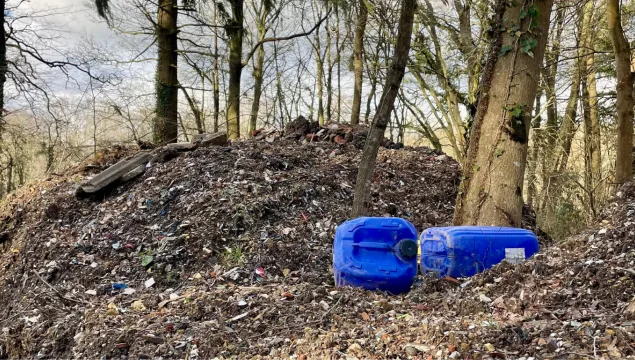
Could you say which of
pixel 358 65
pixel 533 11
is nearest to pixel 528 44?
pixel 533 11

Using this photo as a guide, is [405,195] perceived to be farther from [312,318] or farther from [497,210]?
[312,318]

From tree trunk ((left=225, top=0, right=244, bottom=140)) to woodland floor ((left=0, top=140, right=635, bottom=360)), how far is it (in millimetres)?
6375

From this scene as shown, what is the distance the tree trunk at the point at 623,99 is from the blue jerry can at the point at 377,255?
4275mm

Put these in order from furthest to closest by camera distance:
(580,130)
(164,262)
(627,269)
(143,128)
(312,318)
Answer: (143,128), (580,130), (164,262), (312,318), (627,269)

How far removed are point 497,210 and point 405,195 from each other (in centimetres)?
168

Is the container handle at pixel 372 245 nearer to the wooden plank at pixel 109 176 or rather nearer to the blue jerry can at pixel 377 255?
the blue jerry can at pixel 377 255

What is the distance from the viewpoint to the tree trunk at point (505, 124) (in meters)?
4.67

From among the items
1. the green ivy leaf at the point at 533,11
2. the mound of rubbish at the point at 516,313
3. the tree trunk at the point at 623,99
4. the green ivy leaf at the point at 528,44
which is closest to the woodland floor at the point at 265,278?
the mound of rubbish at the point at 516,313

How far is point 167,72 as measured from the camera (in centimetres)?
985

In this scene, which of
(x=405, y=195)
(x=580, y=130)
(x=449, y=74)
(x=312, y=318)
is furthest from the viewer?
(x=449, y=74)

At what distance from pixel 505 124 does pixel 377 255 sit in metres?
2.13

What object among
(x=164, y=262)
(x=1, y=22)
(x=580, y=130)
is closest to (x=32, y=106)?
(x=1, y=22)

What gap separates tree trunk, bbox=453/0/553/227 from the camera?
4672 mm

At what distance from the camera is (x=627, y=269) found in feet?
8.27
